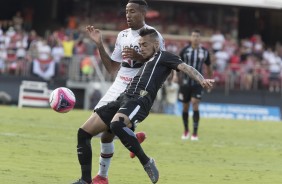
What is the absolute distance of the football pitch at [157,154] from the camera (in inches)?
500

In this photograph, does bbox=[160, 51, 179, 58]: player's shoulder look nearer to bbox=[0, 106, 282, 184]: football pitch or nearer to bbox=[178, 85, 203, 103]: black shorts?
bbox=[0, 106, 282, 184]: football pitch

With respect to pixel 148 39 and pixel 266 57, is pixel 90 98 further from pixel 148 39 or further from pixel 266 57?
pixel 148 39

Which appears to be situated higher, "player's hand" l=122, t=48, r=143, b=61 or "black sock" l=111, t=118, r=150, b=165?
"player's hand" l=122, t=48, r=143, b=61

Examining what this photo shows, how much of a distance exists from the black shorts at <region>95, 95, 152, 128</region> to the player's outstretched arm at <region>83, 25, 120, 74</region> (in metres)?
0.93

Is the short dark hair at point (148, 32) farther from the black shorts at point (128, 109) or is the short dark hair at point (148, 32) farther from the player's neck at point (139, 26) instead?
the black shorts at point (128, 109)

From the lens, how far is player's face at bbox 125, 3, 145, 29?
11539mm

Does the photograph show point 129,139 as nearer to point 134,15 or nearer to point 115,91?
point 115,91

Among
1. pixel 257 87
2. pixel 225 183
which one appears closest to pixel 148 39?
pixel 225 183

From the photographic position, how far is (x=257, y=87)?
3622cm

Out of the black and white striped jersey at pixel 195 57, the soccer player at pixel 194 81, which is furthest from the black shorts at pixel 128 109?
the black and white striped jersey at pixel 195 57

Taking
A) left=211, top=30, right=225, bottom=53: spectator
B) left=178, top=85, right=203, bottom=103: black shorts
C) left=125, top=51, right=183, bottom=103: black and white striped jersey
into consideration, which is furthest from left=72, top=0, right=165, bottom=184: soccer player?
left=211, top=30, right=225, bottom=53: spectator

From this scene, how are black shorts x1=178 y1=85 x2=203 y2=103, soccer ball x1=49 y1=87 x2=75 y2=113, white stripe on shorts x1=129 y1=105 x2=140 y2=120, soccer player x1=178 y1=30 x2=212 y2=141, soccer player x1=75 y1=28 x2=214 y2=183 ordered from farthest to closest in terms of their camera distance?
black shorts x1=178 y1=85 x2=203 y2=103 < soccer player x1=178 y1=30 x2=212 y2=141 < soccer ball x1=49 y1=87 x2=75 y2=113 < white stripe on shorts x1=129 y1=105 x2=140 y2=120 < soccer player x1=75 y1=28 x2=214 y2=183

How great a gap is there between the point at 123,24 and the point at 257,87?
26.0ft

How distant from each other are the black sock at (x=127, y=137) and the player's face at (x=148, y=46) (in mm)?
1044
